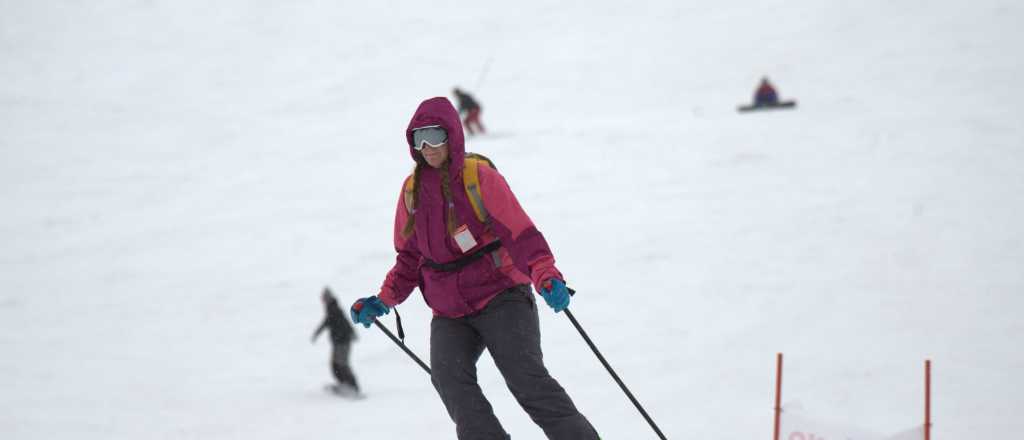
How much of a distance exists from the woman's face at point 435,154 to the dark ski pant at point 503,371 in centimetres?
57

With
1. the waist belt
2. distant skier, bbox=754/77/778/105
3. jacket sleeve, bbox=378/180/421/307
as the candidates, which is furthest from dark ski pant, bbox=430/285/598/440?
distant skier, bbox=754/77/778/105

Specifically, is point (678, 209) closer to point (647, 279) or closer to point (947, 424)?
point (647, 279)

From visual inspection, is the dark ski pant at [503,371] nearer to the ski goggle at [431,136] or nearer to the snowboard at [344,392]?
the ski goggle at [431,136]

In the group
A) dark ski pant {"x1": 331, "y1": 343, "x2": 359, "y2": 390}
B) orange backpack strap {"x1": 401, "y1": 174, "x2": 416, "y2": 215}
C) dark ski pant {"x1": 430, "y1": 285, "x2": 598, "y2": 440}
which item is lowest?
dark ski pant {"x1": 331, "y1": 343, "x2": 359, "y2": 390}

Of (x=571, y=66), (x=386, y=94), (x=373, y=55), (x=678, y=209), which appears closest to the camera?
(x=678, y=209)

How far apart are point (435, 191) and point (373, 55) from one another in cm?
2517

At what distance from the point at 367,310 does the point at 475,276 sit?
534 mm

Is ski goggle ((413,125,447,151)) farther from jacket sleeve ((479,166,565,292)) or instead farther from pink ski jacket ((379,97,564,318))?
jacket sleeve ((479,166,565,292))

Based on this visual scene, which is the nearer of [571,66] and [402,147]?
[402,147]

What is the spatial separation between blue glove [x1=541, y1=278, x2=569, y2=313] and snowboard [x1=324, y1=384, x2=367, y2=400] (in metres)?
5.39

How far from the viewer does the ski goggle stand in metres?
3.34

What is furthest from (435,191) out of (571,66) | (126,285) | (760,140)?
(571,66)

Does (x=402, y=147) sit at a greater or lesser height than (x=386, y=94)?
lesser

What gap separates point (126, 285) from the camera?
12.3 m
